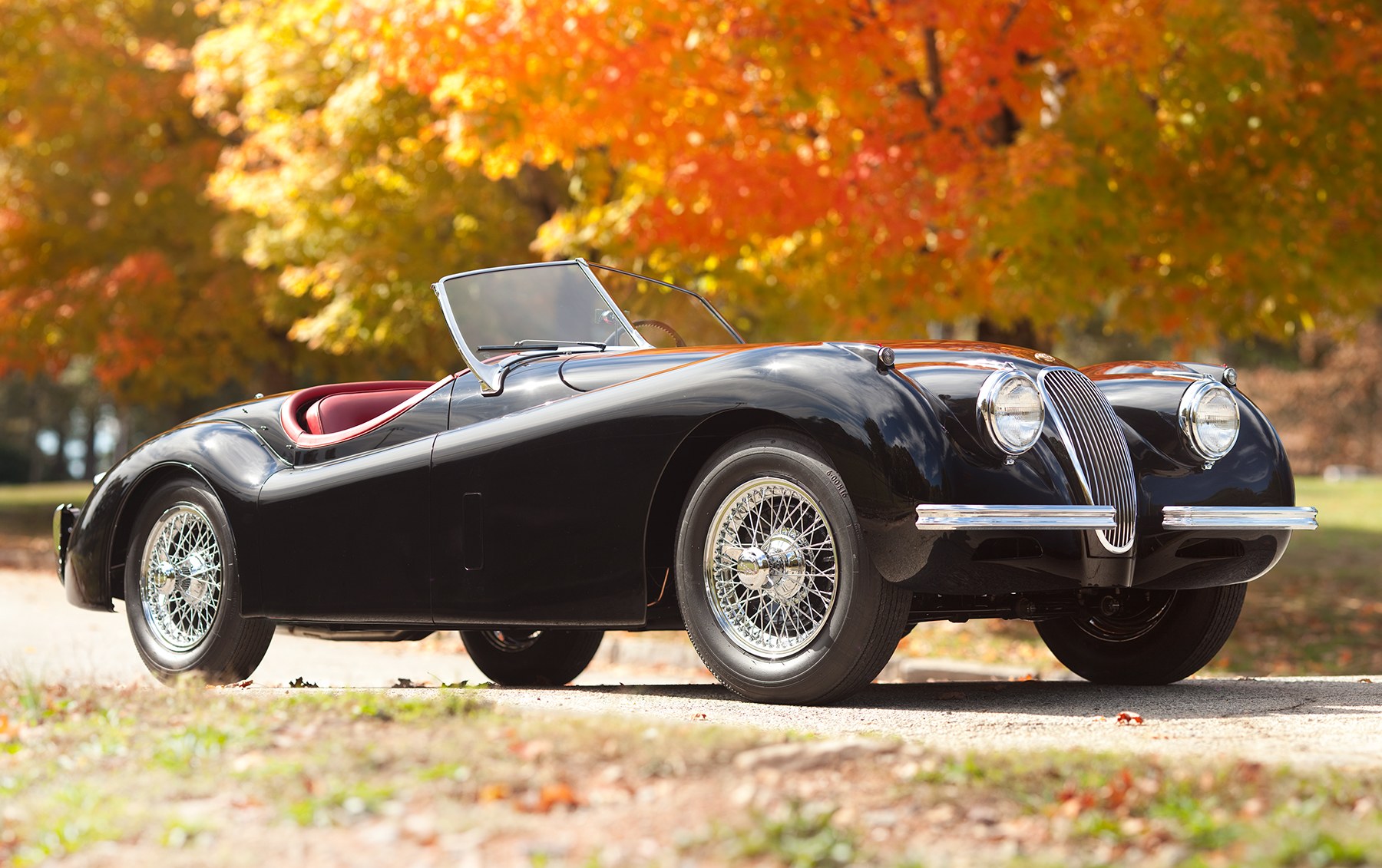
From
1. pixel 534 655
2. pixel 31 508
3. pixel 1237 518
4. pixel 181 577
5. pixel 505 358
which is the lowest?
pixel 31 508

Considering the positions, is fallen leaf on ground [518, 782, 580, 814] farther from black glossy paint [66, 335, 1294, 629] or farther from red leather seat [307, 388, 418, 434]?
red leather seat [307, 388, 418, 434]

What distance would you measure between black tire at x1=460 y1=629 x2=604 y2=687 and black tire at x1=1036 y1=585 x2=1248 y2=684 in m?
2.07

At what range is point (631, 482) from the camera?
5.10 meters

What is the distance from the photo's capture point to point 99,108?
65.4 ft

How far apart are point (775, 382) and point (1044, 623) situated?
210cm

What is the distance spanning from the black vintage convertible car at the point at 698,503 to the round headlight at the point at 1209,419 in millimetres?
12

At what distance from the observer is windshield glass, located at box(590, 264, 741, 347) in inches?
243

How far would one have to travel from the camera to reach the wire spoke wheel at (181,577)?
6211 millimetres

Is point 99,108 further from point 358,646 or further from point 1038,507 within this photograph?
point 1038,507

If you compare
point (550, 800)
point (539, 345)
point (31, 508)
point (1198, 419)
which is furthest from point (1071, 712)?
point (31, 508)

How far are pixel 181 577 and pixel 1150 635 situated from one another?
4017 mm

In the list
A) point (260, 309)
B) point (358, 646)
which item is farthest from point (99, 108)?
point (358, 646)

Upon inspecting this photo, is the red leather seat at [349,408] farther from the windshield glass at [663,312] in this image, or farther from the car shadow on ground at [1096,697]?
the car shadow on ground at [1096,697]

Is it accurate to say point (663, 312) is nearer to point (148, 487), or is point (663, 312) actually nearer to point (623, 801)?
point (148, 487)
